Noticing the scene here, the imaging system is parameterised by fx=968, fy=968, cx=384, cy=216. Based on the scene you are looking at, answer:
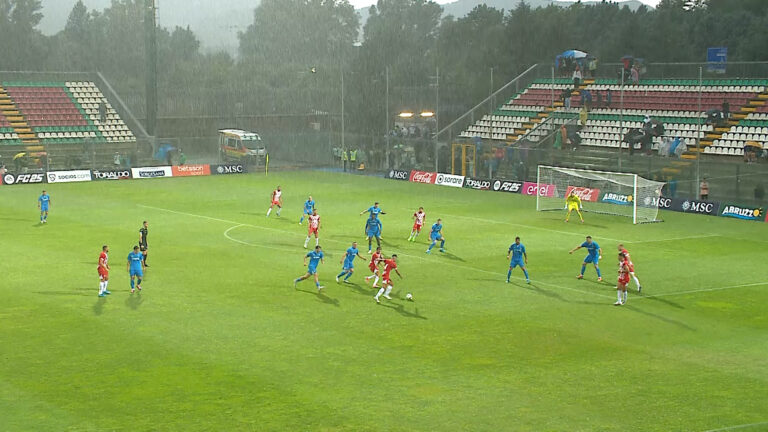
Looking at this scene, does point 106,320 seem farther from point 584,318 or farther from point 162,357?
point 584,318

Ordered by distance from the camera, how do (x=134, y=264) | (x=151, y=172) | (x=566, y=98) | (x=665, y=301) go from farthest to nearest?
(x=151, y=172)
(x=566, y=98)
(x=134, y=264)
(x=665, y=301)

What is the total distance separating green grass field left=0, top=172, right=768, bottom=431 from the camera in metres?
20.0

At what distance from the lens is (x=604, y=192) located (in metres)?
54.1

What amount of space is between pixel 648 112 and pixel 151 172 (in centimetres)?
3621

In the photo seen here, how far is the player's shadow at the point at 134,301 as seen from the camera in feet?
97.0

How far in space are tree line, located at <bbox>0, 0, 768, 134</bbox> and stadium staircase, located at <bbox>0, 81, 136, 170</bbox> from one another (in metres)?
10.1

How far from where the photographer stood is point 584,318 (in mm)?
28250

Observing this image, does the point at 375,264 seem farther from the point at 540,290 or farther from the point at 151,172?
the point at 151,172

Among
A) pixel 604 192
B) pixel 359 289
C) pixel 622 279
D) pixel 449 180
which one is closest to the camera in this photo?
pixel 622 279

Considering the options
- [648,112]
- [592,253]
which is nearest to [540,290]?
[592,253]

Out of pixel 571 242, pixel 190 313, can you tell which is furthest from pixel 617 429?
pixel 571 242

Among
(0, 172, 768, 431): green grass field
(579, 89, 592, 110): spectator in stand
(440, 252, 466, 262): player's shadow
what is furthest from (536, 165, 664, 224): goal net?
(579, 89, 592, 110): spectator in stand

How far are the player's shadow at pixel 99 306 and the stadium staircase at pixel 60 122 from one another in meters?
43.9

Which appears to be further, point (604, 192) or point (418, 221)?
point (604, 192)
